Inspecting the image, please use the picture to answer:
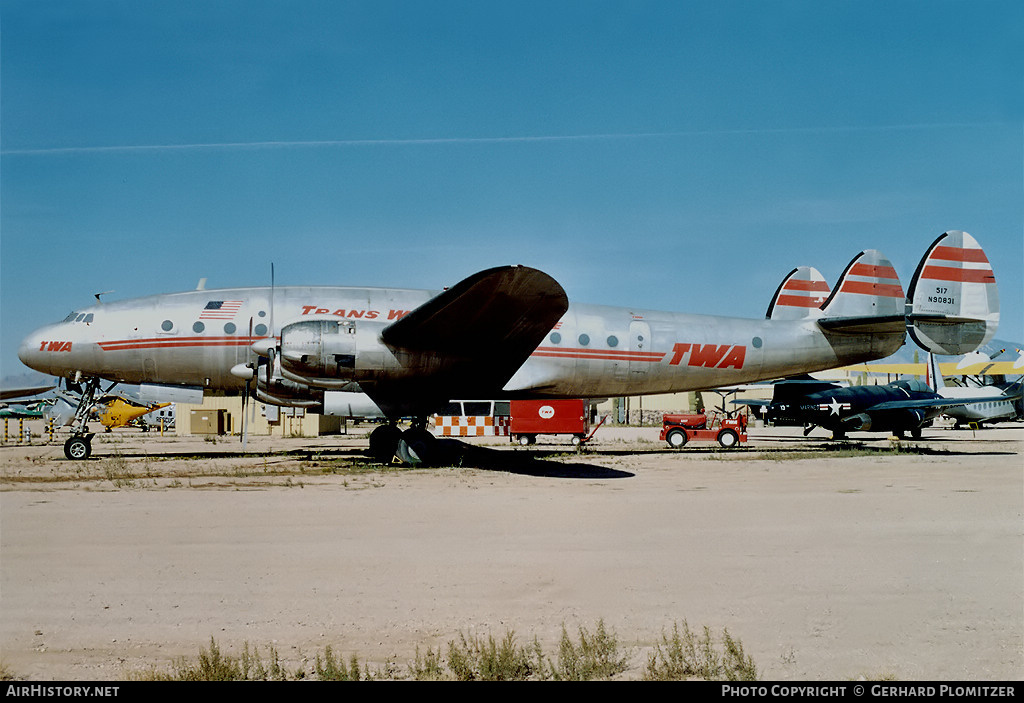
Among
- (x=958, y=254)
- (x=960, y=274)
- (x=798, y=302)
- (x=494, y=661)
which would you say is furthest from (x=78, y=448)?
(x=958, y=254)

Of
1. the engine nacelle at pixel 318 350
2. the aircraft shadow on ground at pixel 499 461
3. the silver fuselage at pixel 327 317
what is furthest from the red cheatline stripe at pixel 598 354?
the engine nacelle at pixel 318 350

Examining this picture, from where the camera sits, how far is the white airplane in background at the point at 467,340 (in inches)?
615

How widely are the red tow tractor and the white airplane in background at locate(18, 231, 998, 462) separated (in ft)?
19.6

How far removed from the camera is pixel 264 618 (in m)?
5.14

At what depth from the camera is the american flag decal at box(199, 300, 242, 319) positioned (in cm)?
1797

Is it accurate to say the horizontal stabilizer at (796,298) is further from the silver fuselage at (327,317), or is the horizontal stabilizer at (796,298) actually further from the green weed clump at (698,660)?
the green weed clump at (698,660)

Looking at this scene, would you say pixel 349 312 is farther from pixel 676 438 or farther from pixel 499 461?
pixel 676 438

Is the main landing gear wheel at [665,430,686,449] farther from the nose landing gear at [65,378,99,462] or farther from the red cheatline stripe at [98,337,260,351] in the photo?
the nose landing gear at [65,378,99,462]

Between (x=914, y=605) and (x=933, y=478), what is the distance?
398 inches

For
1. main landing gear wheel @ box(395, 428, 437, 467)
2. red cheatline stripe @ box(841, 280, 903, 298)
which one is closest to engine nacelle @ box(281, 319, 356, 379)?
main landing gear wheel @ box(395, 428, 437, 467)

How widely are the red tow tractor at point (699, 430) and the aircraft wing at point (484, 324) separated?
10603 mm

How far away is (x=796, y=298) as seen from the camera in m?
23.6

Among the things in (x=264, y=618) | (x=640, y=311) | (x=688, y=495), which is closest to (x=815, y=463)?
(x=640, y=311)

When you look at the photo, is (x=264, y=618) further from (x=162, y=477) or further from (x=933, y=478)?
(x=933, y=478)
